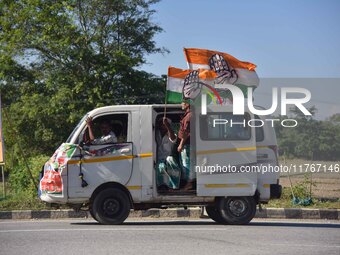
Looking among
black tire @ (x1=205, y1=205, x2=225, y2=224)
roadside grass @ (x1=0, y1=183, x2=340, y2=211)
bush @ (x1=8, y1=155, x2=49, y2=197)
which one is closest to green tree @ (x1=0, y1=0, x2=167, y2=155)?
bush @ (x1=8, y1=155, x2=49, y2=197)

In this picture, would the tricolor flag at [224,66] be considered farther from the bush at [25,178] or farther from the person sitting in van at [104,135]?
the bush at [25,178]

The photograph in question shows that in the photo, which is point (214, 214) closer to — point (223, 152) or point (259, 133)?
point (223, 152)

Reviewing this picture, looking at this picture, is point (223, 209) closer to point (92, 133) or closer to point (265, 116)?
point (265, 116)

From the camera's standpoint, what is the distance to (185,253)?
8781mm

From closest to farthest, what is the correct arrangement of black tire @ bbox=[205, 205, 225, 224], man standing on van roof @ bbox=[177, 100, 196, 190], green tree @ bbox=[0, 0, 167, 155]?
man standing on van roof @ bbox=[177, 100, 196, 190] < black tire @ bbox=[205, 205, 225, 224] < green tree @ bbox=[0, 0, 167, 155]

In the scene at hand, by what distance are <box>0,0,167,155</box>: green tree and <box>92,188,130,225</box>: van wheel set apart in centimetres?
1332

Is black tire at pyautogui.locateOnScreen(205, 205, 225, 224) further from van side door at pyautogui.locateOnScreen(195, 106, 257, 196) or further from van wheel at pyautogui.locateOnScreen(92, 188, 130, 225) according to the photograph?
van wheel at pyautogui.locateOnScreen(92, 188, 130, 225)

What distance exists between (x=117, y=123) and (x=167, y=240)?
3537 millimetres

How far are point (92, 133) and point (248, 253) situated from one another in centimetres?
483

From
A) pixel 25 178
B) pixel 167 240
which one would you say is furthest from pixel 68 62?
pixel 167 240

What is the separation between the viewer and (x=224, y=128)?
503 inches

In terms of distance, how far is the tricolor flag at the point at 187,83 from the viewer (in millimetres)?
13078

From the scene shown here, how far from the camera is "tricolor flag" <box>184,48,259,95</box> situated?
13203 millimetres

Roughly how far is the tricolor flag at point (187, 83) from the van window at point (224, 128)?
1.31 feet
